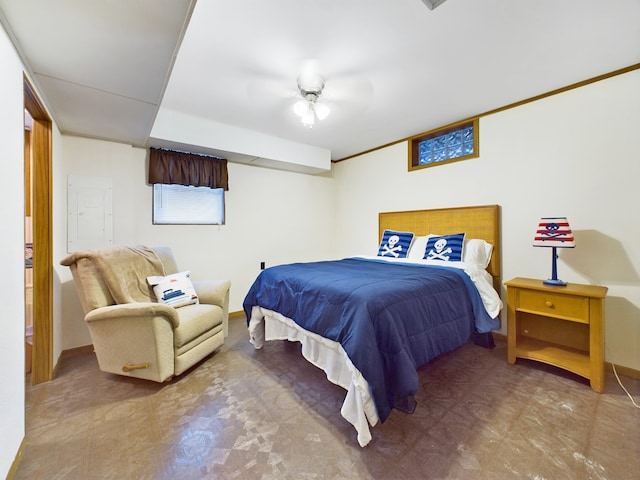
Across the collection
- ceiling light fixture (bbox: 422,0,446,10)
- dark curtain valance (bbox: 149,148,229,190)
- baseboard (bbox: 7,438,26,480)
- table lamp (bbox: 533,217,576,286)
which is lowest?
baseboard (bbox: 7,438,26,480)

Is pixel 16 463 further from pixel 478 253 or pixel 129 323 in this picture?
pixel 478 253

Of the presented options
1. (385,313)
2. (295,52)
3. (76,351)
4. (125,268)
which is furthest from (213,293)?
(295,52)

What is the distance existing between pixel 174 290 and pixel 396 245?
250cm

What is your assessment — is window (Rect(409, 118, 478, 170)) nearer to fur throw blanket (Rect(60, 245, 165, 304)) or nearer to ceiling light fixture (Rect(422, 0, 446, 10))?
ceiling light fixture (Rect(422, 0, 446, 10))

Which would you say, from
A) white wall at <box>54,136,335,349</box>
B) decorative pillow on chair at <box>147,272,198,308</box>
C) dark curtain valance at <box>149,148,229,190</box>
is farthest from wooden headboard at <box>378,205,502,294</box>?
decorative pillow on chair at <box>147,272,198,308</box>

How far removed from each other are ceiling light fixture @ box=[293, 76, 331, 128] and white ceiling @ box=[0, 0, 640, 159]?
0.27ft

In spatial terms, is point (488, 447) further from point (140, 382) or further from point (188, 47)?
point (188, 47)

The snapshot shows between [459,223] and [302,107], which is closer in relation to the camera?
[302,107]

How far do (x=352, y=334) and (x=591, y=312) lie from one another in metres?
1.86

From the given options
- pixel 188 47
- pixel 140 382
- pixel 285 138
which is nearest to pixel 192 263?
pixel 140 382

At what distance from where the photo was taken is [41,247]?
2051 mm

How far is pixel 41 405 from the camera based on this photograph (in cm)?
179

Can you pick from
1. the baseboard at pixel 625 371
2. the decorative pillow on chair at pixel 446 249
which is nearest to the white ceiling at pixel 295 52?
the decorative pillow on chair at pixel 446 249

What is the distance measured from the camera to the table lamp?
2.14 metres
